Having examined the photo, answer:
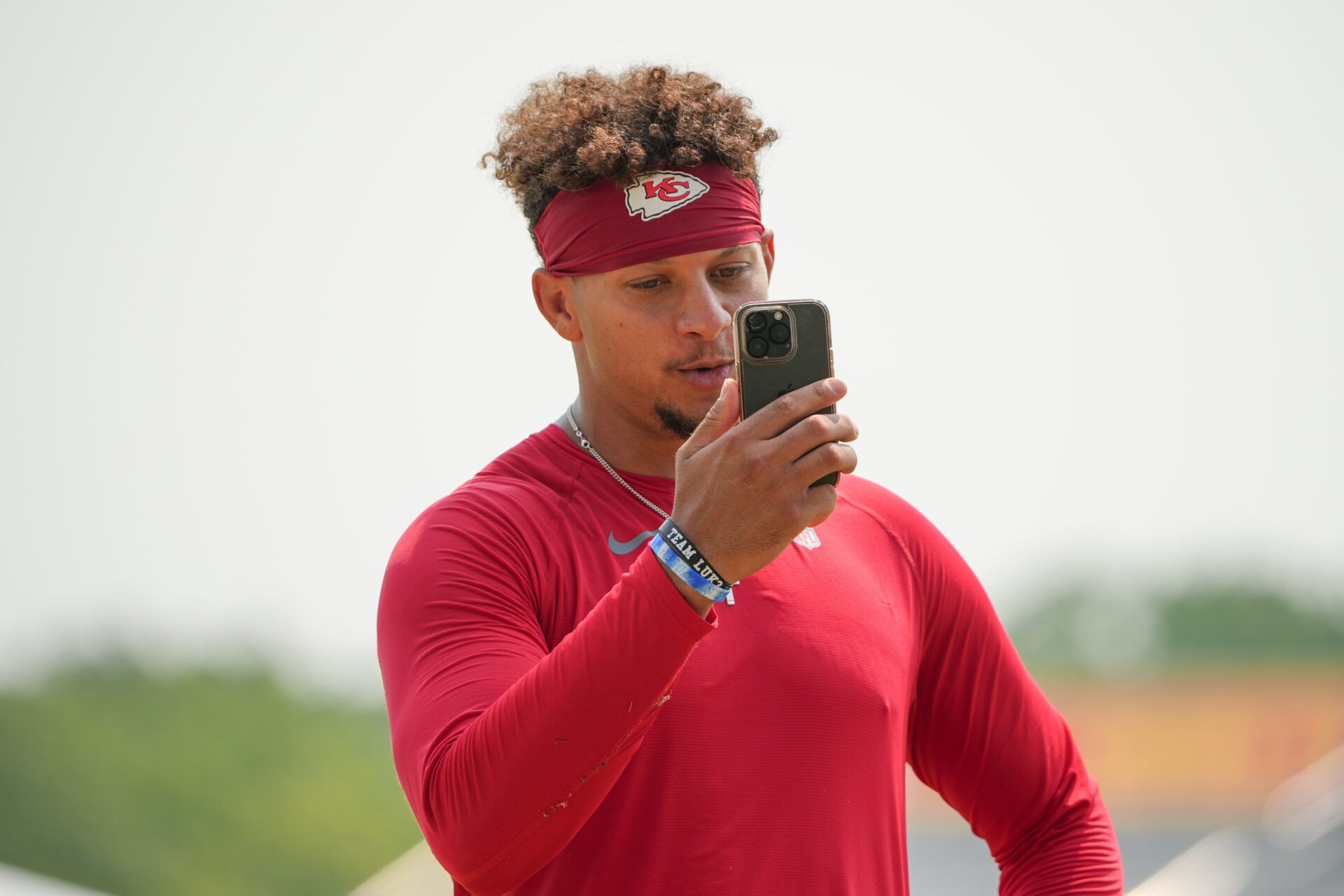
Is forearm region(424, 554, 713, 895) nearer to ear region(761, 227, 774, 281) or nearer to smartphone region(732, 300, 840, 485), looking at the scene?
smartphone region(732, 300, 840, 485)

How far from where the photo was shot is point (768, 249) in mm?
2299

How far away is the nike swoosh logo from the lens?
6.64 ft

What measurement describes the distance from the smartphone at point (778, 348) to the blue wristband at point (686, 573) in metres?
0.21

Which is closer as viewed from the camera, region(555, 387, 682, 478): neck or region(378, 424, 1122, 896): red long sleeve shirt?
region(378, 424, 1122, 896): red long sleeve shirt

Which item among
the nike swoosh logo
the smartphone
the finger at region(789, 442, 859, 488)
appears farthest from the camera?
the nike swoosh logo

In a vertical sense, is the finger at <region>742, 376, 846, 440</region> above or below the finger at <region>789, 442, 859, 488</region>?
above

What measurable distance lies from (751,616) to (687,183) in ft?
2.33

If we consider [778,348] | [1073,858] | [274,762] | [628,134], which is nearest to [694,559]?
[778,348]

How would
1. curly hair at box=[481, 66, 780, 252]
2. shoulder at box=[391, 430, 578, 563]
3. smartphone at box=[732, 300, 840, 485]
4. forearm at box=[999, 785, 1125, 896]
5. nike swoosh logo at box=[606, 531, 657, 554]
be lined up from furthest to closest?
forearm at box=[999, 785, 1125, 896], curly hair at box=[481, 66, 780, 252], nike swoosh logo at box=[606, 531, 657, 554], shoulder at box=[391, 430, 578, 563], smartphone at box=[732, 300, 840, 485]

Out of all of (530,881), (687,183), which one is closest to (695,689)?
(530,881)

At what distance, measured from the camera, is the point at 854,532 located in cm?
227

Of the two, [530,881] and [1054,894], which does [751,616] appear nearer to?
[530,881]

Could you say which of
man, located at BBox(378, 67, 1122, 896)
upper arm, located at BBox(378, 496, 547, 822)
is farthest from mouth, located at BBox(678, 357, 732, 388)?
upper arm, located at BBox(378, 496, 547, 822)

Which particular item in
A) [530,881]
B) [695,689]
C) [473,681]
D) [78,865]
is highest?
[473,681]
